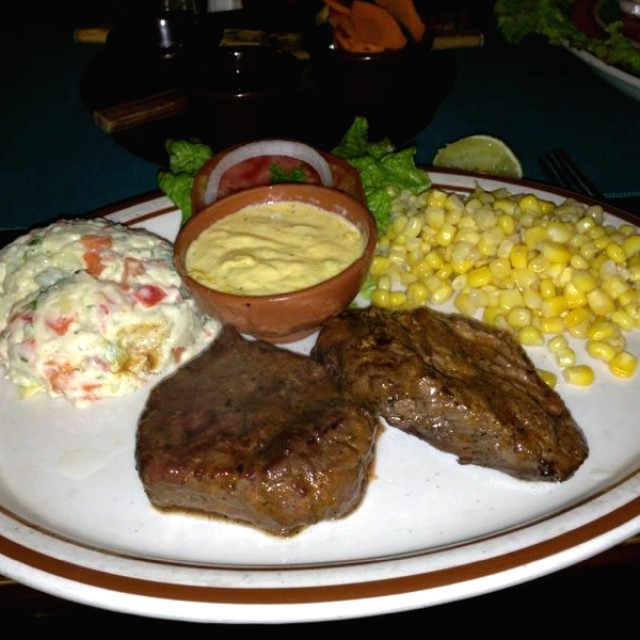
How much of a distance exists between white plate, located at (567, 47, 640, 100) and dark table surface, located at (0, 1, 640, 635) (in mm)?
329

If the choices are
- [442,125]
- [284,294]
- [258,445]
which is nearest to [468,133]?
[442,125]

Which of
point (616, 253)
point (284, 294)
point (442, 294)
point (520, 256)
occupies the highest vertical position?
point (616, 253)

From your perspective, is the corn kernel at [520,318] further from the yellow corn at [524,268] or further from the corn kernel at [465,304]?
the corn kernel at [465,304]

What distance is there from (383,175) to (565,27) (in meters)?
3.33

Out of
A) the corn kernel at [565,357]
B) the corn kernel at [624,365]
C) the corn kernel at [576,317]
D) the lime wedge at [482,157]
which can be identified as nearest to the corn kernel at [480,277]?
the corn kernel at [576,317]

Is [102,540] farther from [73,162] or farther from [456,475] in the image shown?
[73,162]

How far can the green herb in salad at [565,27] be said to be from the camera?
19.6 ft

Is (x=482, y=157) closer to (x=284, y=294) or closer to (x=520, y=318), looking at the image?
(x=520, y=318)

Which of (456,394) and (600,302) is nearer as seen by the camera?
(456,394)

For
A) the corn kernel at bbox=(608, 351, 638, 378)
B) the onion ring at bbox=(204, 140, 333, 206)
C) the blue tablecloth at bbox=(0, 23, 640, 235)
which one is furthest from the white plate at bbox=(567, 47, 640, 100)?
the corn kernel at bbox=(608, 351, 638, 378)

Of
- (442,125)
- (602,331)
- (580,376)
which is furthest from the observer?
(442,125)

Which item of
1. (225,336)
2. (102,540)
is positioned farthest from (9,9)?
(102,540)

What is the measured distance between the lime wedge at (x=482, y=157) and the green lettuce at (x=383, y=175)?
1.43ft

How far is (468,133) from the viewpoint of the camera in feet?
19.6
